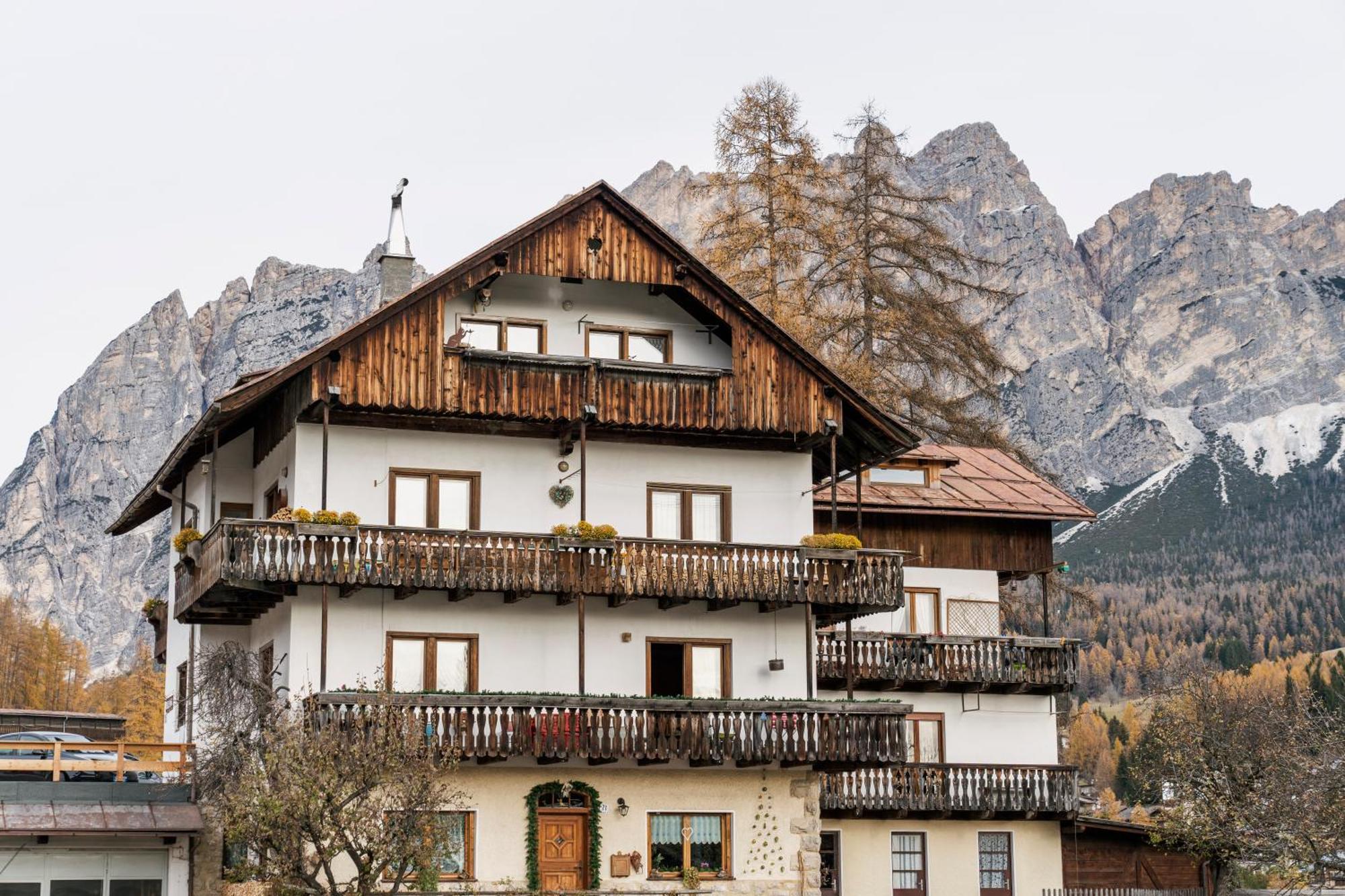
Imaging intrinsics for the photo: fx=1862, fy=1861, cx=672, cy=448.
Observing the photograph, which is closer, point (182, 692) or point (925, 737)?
point (925, 737)

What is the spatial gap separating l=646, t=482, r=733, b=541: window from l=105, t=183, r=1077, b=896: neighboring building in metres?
0.05

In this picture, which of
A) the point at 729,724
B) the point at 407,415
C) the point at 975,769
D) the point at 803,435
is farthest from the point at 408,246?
the point at 975,769

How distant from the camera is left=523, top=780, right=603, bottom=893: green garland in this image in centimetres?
3491

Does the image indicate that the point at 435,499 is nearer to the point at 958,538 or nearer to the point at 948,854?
the point at 958,538

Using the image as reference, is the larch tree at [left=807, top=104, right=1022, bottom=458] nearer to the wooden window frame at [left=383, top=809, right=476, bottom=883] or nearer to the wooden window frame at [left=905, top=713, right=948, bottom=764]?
the wooden window frame at [left=905, top=713, right=948, bottom=764]

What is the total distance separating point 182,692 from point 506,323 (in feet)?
42.3

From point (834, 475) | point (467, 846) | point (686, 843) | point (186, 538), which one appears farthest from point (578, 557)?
point (186, 538)

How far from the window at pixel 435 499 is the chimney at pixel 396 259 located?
19.3ft

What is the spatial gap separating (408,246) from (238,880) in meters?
16.7

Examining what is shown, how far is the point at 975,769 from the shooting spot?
43.0 m

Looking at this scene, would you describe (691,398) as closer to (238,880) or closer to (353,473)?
(353,473)

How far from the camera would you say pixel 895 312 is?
189 ft

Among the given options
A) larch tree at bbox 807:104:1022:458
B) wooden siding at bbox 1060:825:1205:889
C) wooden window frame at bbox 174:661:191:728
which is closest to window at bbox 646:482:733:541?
wooden window frame at bbox 174:661:191:728

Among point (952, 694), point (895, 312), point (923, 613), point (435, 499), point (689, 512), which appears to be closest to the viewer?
point (435, 499)
